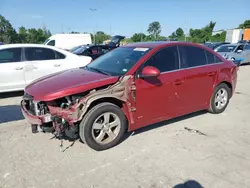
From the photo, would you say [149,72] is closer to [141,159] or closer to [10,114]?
[141,159]

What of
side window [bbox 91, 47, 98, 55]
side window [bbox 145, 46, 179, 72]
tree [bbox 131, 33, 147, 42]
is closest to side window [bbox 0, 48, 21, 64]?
side window [bbox 145, 46, 179, 72]

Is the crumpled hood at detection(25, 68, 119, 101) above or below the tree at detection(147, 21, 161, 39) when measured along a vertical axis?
below

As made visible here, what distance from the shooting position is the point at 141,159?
3131 millimetres

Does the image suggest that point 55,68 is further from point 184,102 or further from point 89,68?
point 184,102

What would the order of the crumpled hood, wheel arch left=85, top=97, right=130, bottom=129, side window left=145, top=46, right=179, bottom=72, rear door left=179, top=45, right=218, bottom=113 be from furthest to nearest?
rear door left=179, top=45, right=218, bottom=113
side window left=145, top=46, right=179, bottom=72
wheel arch left=85, top=97, right=130, bottom=129
the crumpled hood

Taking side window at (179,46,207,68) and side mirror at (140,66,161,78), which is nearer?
side mirror at (140,66,161,78)

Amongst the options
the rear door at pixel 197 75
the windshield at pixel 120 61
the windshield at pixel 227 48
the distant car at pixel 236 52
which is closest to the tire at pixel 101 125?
the windshield at pixel 120 61

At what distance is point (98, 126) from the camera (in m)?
3.28

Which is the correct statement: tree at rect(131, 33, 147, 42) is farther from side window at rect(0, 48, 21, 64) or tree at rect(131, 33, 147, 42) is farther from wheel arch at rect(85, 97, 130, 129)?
wheel arch at rect(85, 97, 130, 129)

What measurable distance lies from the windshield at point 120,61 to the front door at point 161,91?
25cm

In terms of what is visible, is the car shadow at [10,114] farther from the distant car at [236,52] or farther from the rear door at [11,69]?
the distant car at [236,52]

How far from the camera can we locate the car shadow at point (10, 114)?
4.70 metres

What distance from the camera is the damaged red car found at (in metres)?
3.16

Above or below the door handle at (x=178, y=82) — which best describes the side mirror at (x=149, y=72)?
above
